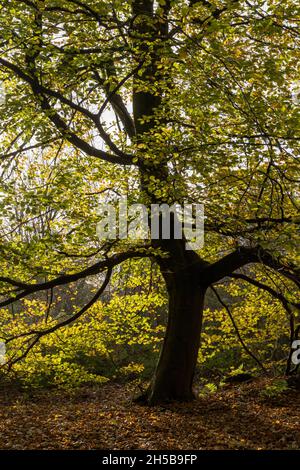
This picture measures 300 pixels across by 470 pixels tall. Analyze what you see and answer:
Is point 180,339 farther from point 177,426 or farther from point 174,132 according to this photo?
point 174,132

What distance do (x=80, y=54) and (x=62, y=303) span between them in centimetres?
1848

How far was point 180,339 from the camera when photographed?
10.5 metres

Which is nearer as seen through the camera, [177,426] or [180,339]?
[177,426]

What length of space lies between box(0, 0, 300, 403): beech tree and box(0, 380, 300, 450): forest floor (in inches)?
39.5

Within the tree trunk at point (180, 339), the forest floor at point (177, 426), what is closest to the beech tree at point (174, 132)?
the tree trunk at point (180, 339)

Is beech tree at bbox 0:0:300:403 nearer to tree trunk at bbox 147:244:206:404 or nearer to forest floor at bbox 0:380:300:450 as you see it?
tree trunk at bbox 147:244:206:404

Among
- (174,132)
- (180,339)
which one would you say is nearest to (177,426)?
(180,339)

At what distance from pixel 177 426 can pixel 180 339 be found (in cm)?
216

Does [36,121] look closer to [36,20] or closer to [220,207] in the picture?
[36,20]

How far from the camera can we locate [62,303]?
25359mm

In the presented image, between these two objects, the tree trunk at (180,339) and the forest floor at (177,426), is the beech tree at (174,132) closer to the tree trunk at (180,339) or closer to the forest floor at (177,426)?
the tree trunk at (180,339)

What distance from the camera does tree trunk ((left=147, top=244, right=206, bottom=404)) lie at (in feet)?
34.4

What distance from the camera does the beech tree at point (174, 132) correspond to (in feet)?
22.7

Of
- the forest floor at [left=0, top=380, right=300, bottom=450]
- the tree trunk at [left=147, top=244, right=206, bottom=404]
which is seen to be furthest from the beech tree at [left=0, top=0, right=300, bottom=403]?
the forest floor at [left=0, top=380, right=300, bottom=450]
